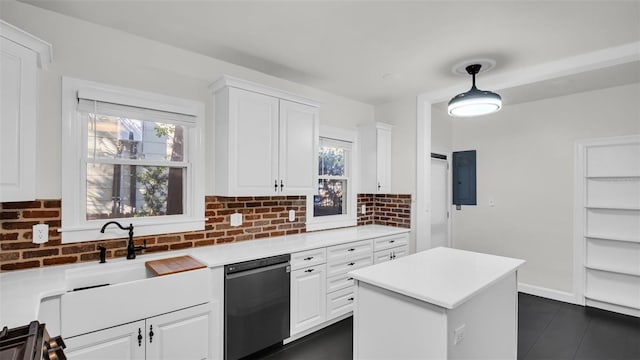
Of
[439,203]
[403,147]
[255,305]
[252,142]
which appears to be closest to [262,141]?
[252,142]

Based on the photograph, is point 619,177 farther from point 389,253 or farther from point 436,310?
point 436,310

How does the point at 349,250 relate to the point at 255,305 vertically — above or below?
above

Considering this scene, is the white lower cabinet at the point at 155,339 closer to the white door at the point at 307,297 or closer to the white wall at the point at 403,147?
the white door at the point at 307,297

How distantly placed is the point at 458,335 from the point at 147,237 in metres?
2.35

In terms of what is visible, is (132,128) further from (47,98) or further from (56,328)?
(56,328)

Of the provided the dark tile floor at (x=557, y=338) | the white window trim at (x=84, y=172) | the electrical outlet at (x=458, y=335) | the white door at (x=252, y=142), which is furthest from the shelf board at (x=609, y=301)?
the white window trim at (x=84, y=172)

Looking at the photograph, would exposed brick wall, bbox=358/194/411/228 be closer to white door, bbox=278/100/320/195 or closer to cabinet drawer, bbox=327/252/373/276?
cabinet drawer, bbox=327/252/373/276

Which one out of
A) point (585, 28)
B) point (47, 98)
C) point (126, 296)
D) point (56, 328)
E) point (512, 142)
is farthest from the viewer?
point (512, 142)

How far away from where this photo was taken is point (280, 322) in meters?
2.62

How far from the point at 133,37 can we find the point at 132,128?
72 cm

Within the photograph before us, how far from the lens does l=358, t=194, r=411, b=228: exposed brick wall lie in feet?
13.5

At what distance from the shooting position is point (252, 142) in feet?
9.29

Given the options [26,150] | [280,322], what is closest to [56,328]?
[26,150]

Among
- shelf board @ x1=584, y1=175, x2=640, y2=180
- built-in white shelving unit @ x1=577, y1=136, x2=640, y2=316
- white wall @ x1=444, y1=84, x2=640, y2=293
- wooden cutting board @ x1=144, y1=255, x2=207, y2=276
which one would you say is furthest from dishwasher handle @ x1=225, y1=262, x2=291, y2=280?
shelf board @ x1=584, y1=175, x2=640, y2=180
